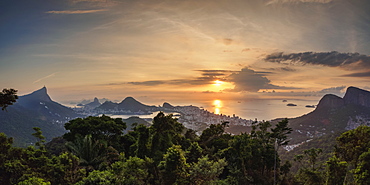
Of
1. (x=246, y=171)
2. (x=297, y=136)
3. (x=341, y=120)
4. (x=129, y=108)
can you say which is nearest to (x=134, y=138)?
(x=246, y=171)

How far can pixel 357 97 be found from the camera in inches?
2584

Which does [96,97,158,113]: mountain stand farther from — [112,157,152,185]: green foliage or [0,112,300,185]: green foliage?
[112,157,152,185]: green foliage

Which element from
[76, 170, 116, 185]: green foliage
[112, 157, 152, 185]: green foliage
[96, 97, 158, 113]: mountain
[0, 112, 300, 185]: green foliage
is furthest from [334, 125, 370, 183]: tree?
[96, 97, 158, 113]: mountain

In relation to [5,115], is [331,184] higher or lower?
higher

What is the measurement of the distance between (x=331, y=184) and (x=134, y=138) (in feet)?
26.9

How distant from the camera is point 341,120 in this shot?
169 feet

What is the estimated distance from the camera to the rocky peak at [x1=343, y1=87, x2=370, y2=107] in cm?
6379

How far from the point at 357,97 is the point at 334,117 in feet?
66.7

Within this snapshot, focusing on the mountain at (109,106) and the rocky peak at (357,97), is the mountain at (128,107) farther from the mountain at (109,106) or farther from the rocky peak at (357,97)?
the rocky peak at (357,97)

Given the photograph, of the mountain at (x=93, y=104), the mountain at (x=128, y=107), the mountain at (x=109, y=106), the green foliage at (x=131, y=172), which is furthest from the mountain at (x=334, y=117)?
the mountain at (x=93, y=104)

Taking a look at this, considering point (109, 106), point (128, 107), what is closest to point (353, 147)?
point (128, 107)

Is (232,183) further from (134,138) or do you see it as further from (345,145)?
(134,138)

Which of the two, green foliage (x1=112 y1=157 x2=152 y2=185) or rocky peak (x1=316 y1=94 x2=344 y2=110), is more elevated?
green foliage (x1=112 y1=157 x2=152 y2=185)

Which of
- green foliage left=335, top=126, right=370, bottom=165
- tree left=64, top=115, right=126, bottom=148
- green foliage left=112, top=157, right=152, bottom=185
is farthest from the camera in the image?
tree left=64, top=115, right=126, bottom=148
